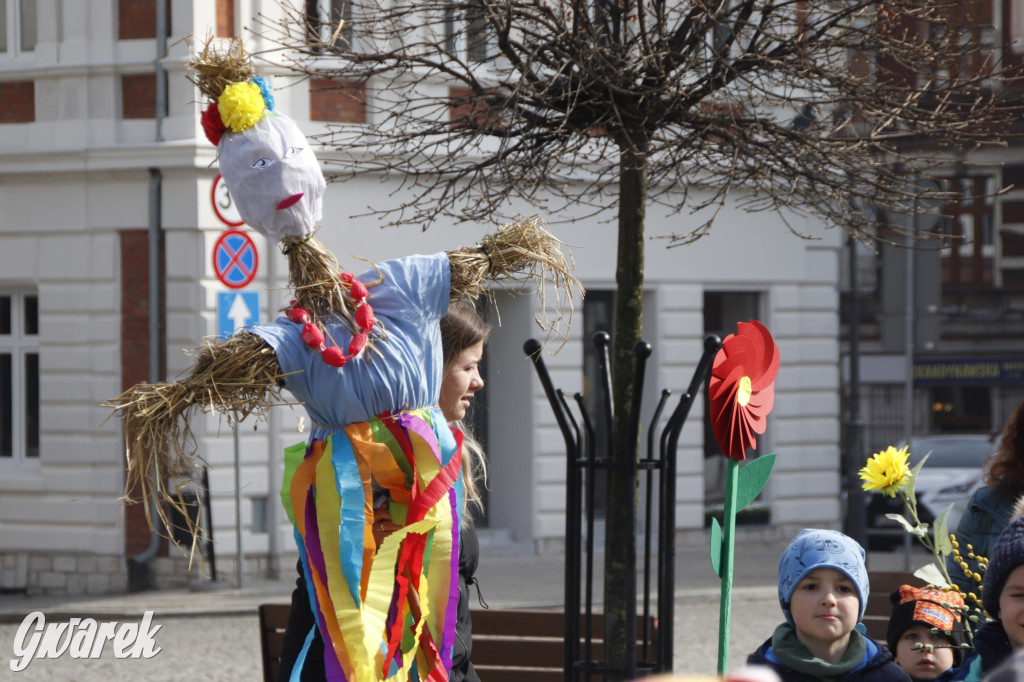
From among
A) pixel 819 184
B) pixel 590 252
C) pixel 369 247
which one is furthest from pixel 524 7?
pixel 590 252

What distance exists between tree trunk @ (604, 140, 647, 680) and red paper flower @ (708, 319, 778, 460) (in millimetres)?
403

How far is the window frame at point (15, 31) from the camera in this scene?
1263 cm

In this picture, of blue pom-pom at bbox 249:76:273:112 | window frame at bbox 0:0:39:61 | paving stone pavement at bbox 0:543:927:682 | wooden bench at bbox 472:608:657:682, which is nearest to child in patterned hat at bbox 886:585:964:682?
wooden bench at bbox 472:608:657:682

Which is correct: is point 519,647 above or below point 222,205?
below

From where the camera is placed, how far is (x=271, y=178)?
146 inches

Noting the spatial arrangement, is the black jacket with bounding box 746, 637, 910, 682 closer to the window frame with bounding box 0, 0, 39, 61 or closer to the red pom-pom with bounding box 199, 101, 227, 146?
the red pom-pom with bounding box 199, 101, 227, 146

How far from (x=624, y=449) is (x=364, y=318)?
1.10m

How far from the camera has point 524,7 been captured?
5.29 meters

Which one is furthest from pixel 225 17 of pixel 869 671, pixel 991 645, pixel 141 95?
pixel 991 645

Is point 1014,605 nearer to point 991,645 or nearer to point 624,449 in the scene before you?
point 991,645

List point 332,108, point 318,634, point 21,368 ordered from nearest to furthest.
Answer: point 318,634 < point 21,368 < point 332,108

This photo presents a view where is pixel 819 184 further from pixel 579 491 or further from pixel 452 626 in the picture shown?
pixel 452 626

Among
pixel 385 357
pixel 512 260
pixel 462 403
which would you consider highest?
pixel 512 260

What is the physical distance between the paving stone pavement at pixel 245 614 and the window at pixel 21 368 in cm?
141
